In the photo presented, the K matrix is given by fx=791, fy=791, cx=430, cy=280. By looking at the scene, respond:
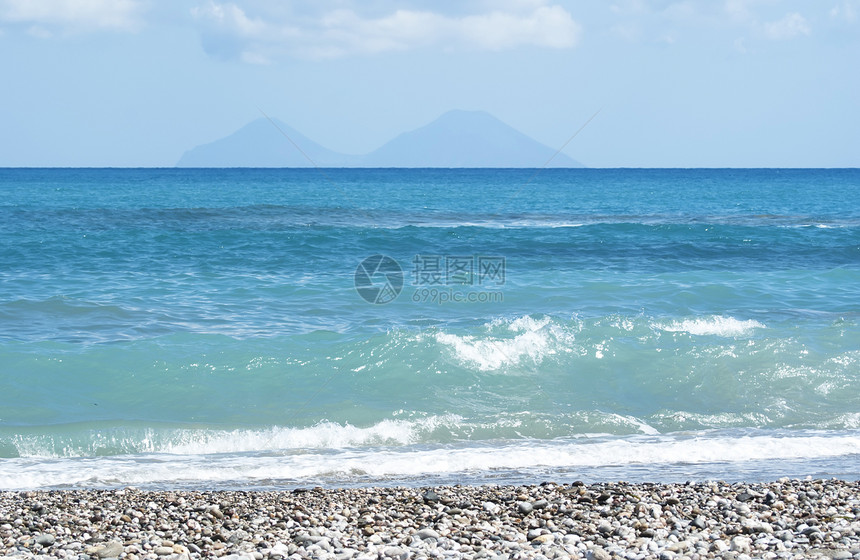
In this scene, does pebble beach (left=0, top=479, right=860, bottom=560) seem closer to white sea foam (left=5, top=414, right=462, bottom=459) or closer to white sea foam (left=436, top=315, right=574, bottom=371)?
white sea foam (left=5, top=414, right=462, bottom=459)

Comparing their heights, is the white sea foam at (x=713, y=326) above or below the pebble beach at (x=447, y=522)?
above

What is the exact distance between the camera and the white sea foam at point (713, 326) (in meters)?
14.2

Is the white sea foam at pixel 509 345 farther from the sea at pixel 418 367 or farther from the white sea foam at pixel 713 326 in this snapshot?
the white sea foam at pixel 713 326

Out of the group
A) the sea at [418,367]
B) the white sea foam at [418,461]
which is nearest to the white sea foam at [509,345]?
the sea at [418,367]

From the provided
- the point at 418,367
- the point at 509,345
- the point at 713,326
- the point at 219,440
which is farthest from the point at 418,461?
A: the point at 713,326

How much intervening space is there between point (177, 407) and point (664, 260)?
16.6 meters

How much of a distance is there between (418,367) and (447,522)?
20.3ft

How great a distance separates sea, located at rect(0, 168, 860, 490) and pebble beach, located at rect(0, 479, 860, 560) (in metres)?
1.01

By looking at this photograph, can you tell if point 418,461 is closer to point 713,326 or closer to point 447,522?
point 447,522

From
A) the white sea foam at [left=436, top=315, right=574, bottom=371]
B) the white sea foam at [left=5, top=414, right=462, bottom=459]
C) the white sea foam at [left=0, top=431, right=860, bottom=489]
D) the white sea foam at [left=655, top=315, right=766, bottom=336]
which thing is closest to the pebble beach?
the white sea foam at [left=0, top=431, right=860, bottom=489]

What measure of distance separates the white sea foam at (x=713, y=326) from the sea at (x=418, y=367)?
0.17ft

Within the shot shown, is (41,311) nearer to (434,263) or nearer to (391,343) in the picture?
(391,343)

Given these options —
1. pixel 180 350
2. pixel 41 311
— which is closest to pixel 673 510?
pixel 180 350

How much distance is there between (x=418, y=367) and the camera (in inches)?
481
